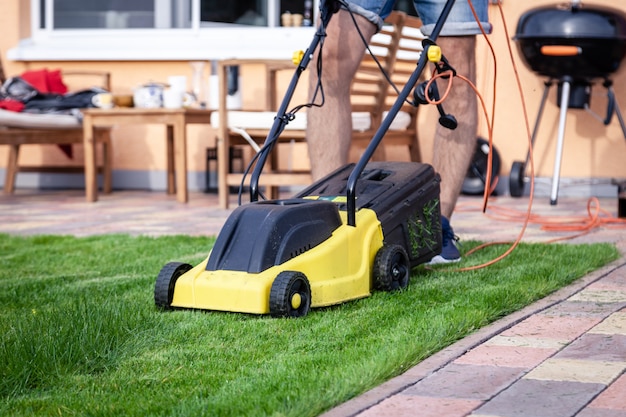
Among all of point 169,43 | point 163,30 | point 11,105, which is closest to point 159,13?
point 163,30

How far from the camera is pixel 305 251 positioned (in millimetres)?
2508

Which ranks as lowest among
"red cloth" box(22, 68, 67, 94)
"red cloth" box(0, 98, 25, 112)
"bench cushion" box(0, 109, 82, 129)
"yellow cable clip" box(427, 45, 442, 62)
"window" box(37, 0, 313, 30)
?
"bench cushion" box(0, 109, 82, 129)

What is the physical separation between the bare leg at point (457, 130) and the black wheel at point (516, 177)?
7.68 ft

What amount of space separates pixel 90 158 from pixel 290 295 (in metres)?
3.82

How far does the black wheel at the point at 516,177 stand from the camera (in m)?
5.72

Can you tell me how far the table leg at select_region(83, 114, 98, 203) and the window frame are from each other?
104cm

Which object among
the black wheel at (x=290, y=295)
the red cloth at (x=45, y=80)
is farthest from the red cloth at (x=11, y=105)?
the black wheel at (x=290, y=295)

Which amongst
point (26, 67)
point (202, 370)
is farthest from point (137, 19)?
point (202, 370)

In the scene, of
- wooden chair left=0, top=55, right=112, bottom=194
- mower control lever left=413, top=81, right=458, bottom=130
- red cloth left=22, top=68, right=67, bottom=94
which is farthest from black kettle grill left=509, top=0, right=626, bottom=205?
red cloth left=22, top=68, right=67, bottom=94

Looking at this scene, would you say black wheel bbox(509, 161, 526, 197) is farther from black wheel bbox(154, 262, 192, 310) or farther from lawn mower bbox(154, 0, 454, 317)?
black wheel bbox(154, 262, 192, 310)

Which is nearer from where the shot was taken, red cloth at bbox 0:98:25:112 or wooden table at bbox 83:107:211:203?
wooden table at bbox 83:107:211:203

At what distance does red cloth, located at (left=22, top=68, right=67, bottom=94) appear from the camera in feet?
21.8

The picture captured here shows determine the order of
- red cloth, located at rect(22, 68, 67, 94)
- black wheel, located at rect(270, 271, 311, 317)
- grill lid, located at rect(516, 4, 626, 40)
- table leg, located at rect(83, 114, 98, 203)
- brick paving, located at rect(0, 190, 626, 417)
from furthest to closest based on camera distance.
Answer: red cloth, located at rect(22, 68, 67, 94) → table leg, located at rect(83, 114, 98, 203) → grill lid, located at rect(516, 4, 626, 40) → black wheel, located at rect(270, 271, 311, 317) → brick paving, located at rect(0, 190, 626, 417)

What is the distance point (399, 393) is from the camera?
5.82 ft
